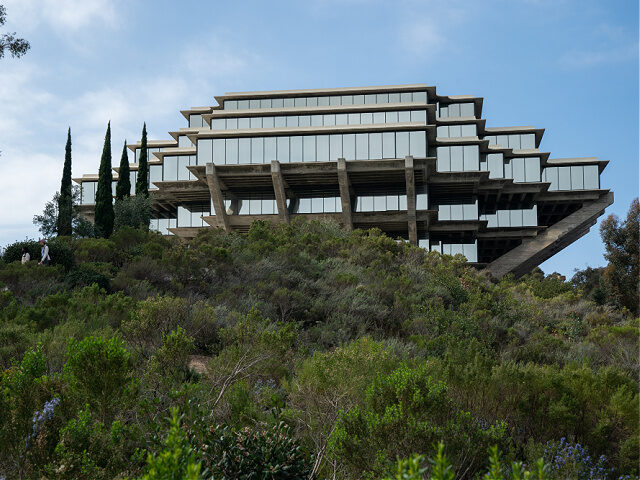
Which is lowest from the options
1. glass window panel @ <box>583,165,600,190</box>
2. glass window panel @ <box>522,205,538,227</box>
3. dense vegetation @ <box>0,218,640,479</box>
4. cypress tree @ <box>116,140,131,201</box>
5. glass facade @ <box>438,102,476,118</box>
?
dense vegetation @ <box>0,218,640,479</box>

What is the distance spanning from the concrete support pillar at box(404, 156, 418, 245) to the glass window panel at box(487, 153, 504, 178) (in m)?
8.37

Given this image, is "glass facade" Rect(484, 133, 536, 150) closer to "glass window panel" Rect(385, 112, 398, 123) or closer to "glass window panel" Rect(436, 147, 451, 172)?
"glass window panel" Rect(436, 147, 451, 172)

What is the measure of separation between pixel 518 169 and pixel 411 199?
11.6m

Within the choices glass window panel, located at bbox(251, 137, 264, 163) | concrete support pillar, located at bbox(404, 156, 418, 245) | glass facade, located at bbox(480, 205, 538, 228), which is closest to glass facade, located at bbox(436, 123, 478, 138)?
glass facade, located at bbox(480, 205, 538, 228)

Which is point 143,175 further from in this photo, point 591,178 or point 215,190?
point 591,178

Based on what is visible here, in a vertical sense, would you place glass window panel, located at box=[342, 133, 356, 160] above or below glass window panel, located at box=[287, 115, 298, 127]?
below

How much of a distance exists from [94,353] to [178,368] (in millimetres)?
2211

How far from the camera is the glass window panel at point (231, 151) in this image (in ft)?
135

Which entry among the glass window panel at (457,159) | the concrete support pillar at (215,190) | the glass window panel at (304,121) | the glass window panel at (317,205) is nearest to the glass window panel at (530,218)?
the glass window panel at (457,159)

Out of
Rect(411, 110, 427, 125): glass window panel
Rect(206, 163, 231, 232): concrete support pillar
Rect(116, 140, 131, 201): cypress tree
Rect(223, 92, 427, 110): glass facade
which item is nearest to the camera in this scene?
Rect(116, 140, 131, 201): cypress tree

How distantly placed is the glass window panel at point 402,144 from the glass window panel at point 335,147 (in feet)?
12.8

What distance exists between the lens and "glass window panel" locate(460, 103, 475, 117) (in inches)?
1945

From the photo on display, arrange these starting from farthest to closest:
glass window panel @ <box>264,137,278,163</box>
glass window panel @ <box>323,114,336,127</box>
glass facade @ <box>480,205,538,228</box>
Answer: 1. glass facade @ <box>480,205,538,228</box>
2. glass window panel @ <box>323,114,336,127</box>
3. glass window panel @ <box>264,137,278,163</box>

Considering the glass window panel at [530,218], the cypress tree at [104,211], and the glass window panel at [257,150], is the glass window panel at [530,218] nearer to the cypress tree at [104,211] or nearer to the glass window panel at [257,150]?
the glass window panel at [257,150]
